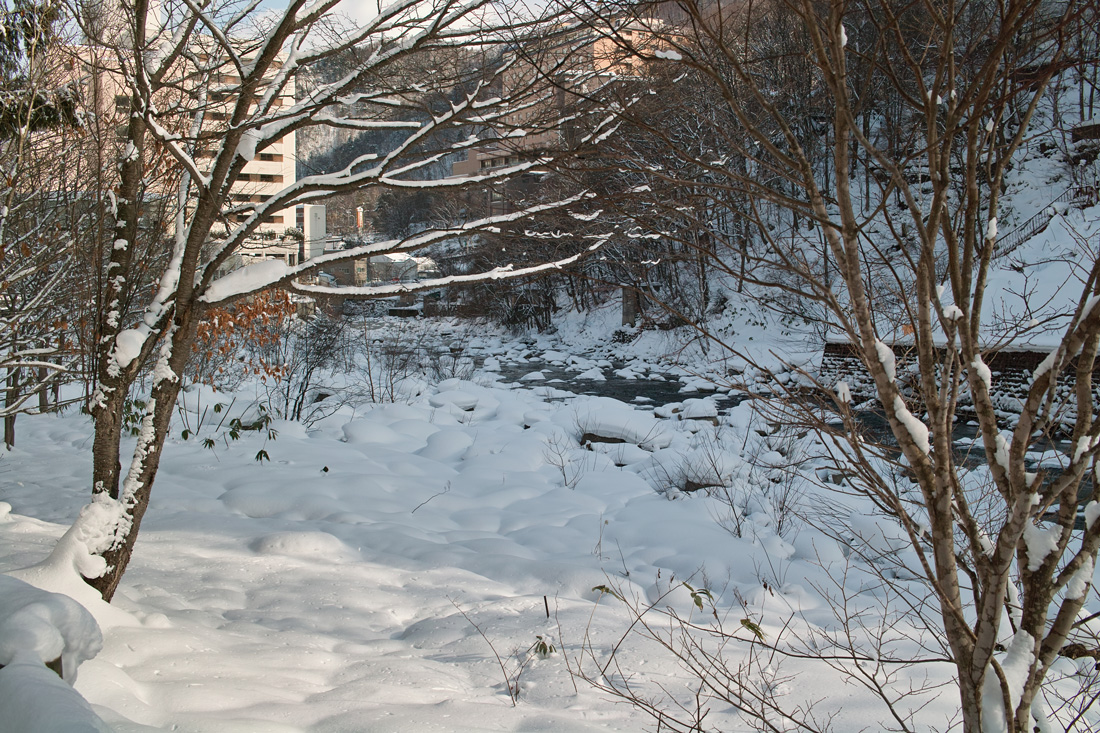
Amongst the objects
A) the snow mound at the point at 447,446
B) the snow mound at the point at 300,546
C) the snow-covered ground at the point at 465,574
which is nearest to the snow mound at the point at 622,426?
A: the snow-covered ground at the point at 465,574

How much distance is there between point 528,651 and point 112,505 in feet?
6.23

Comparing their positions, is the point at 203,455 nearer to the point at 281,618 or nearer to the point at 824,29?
the point at 281,618

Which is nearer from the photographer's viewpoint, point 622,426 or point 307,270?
point 307,270

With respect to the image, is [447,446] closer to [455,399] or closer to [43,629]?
[455,399]

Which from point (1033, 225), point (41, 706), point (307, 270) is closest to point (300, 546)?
point (307, 270)

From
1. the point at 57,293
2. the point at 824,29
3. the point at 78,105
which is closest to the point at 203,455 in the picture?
the point at 57,293

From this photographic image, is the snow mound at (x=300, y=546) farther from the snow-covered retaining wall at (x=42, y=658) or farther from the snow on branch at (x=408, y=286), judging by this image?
the snow-covered retaining wall at (x=42, y=658)

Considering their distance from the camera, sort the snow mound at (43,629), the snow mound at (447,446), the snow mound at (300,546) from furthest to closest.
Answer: the snow mound at (447,446) < the snow mound at (300,546) < the snow mound at (43,629)

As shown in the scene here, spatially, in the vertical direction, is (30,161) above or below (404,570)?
above

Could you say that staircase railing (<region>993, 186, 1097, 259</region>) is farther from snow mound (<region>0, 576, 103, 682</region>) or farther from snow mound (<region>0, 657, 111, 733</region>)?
snow mound (<region>0, 657, 111, 733</region>)

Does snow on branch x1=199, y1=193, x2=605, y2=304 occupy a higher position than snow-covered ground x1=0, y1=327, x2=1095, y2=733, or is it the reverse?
snow on branch x1=199, y1=193, x2=605, y2=304

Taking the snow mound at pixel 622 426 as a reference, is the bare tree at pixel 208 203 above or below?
above

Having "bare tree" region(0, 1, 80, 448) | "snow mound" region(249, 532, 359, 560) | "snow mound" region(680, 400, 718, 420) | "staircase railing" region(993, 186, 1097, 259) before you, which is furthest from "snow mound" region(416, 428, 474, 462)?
"staircase railing" region(993, 186, 1097, 259)

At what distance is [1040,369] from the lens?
5.77 feet
